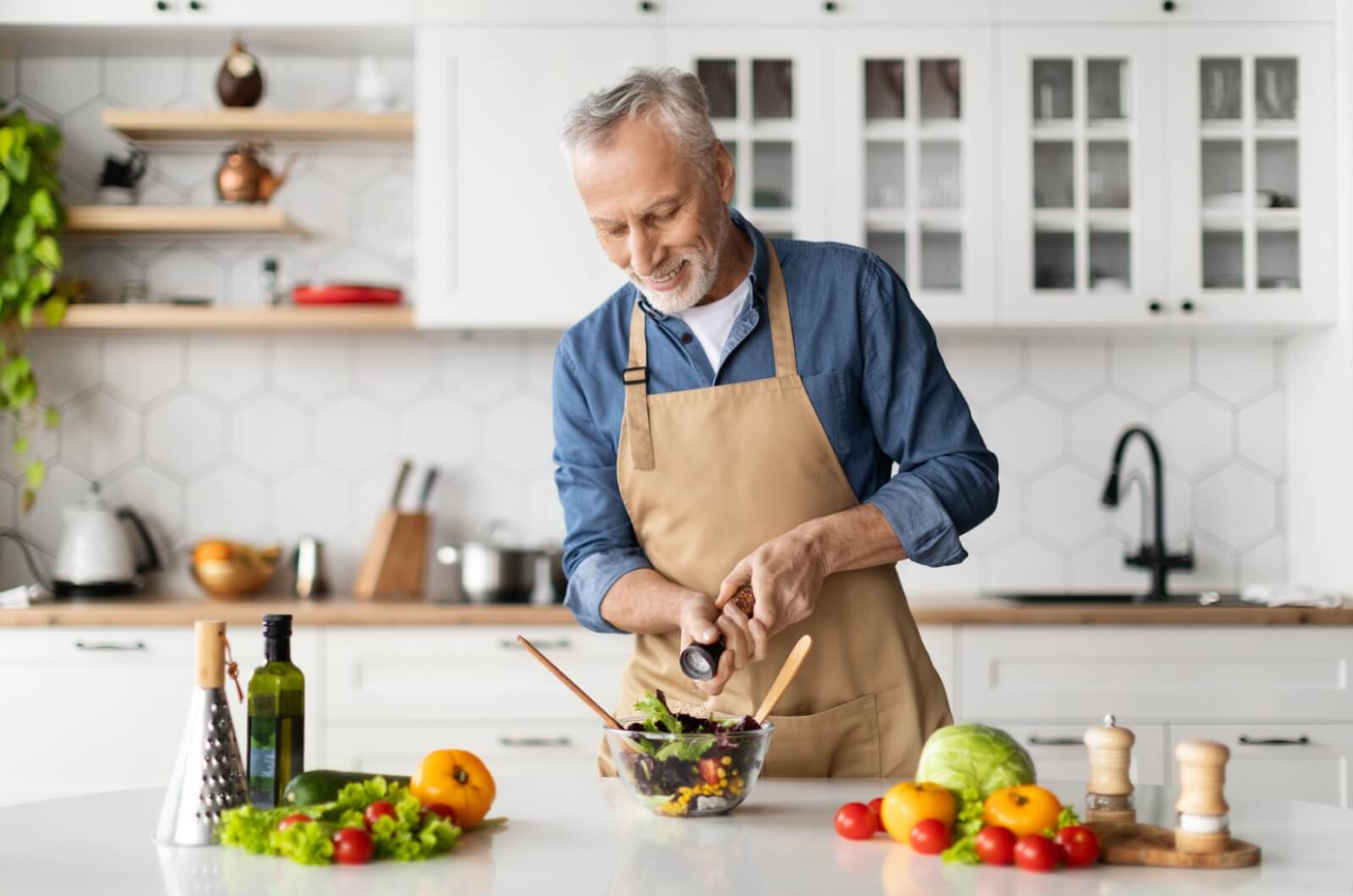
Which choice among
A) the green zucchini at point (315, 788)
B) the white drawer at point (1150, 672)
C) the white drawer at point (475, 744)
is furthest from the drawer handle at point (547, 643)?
the green zucchini at point (315, 788)

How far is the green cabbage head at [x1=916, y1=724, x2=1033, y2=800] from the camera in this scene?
1392mm

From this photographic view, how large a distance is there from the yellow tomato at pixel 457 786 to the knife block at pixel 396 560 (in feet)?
7.36

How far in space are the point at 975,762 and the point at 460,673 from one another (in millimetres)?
2011

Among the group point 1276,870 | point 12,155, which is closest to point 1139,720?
point 1276,870

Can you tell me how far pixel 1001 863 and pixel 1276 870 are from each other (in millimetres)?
240

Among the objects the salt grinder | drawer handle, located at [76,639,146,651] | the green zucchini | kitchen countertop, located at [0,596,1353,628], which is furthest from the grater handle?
drawer handle, located at [76,639,146,651]

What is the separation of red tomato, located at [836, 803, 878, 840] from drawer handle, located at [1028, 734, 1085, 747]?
1937mm

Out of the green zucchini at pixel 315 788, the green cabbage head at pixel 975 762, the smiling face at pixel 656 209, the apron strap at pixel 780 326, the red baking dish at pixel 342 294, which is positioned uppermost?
the red baking dish at pixel 342 294

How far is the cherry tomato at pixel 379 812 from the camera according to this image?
134 cm

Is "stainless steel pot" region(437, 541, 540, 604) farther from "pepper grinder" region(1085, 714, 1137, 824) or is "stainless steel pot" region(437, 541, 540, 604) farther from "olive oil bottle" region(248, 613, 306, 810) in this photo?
"pepper grinder" region(1085, 714, 1137, 824)

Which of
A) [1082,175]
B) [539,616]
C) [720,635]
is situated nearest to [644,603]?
[720,635]

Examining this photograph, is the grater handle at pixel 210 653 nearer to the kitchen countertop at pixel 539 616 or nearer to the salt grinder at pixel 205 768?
Result: the salt grinder at pixel 205 768

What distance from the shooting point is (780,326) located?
197cm

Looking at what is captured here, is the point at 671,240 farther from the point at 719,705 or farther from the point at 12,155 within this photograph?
the point at 12,155
